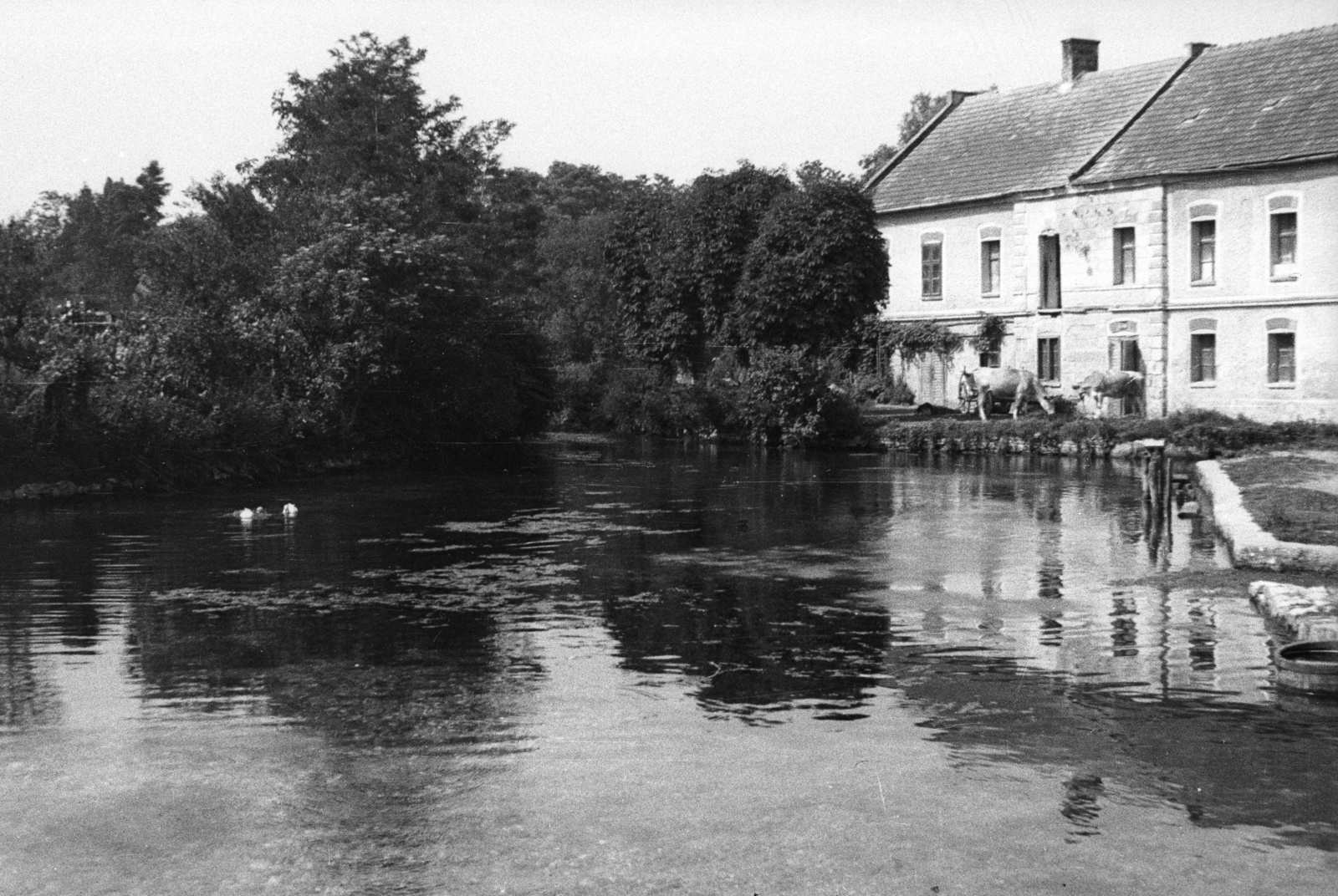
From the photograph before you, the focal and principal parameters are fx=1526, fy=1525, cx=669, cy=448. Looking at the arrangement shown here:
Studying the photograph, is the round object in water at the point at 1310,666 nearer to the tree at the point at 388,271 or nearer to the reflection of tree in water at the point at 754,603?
the reflection of tree in water at the point at 754,603

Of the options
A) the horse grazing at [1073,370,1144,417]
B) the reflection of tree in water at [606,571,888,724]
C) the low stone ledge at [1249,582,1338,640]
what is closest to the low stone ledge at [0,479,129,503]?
the reflection of tree in water at [606,571,888,724]

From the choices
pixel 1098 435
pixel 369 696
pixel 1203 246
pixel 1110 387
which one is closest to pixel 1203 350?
pixel 1110 387

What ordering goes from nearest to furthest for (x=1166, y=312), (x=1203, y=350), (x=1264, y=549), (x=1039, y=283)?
(x=1264, y=549) < (x=1203, y=350) < (x=1166, y=312) < (x=1039, y=283)

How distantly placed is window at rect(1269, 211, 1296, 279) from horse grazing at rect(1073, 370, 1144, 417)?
5131 millimetres

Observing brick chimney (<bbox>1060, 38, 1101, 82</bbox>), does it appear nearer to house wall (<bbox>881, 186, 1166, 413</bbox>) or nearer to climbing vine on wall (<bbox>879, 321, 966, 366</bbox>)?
house wall (<bbox>881, 186, 1166, 413</bbox>)

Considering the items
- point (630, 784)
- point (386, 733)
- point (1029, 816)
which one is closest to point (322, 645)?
point (386, 733)

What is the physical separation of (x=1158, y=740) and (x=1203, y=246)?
3716 cm

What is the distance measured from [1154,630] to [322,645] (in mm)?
8399

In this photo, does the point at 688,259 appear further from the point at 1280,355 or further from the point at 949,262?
the point at 1280,355

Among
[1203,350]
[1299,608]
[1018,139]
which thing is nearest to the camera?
[1299,608]

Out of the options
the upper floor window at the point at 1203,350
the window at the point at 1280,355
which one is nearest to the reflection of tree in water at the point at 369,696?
the window at the point at 1280,355

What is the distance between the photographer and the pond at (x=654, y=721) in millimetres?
8539

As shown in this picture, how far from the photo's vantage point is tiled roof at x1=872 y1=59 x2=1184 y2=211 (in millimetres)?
49219

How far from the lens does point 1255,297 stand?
43.6 meters
